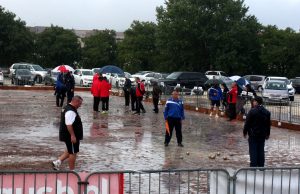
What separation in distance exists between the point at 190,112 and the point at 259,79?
27.2 metres

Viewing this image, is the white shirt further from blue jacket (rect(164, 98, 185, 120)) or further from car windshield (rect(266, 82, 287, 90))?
car windshield (rect(266, 82, 287, 90))

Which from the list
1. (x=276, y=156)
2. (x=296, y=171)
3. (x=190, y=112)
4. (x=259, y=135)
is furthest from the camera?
(x=190, y=112)

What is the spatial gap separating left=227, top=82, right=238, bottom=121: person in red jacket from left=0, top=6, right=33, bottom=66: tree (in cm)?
5490

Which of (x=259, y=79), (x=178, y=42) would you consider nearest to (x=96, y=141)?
(x=259, y=79)

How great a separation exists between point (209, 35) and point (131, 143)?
4488 centimetres

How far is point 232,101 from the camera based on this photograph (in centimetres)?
2572

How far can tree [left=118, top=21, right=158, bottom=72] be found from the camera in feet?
252

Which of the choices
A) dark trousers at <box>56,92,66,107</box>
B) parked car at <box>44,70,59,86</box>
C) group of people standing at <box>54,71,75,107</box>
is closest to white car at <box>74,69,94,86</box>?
parked car at <box>44,70,59,86</box>

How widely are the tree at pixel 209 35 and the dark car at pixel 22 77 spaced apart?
57.5 feet

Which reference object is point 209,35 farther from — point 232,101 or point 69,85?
point 232,101

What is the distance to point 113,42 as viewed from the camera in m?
91.0

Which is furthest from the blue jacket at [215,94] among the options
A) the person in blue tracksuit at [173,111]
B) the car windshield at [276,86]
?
the car windshield at [276,86]

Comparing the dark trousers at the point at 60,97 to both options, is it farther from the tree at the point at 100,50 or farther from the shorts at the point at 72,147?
the tree at the point at 100,50

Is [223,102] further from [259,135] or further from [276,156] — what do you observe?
[259,135]
